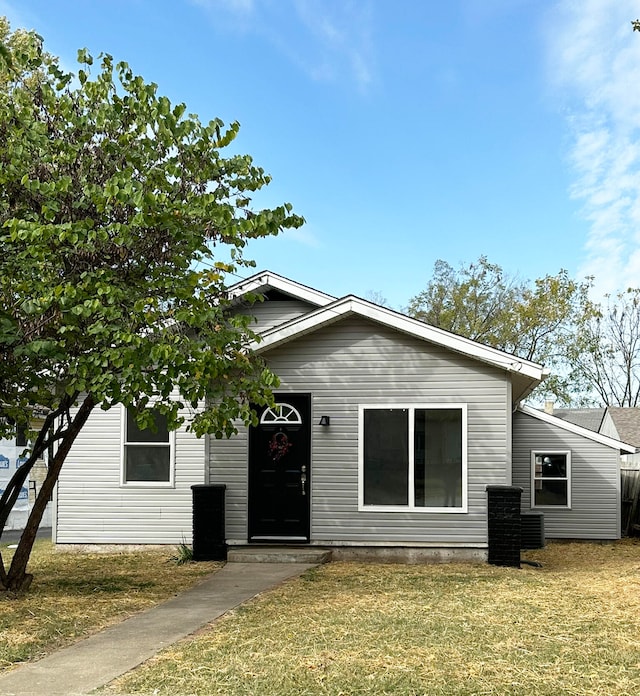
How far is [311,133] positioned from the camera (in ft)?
74.3

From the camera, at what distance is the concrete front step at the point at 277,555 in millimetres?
12172

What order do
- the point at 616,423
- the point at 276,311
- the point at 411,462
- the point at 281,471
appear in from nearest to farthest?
1. the point at 411,462
2. the point at 281,471
3. the point at 276,311
4. the point at 616,423

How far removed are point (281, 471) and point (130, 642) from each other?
5.67 metres

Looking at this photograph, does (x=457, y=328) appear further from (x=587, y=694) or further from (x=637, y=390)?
(x=587, y=694)

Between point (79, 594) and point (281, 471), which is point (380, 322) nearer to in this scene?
point (281, 471)

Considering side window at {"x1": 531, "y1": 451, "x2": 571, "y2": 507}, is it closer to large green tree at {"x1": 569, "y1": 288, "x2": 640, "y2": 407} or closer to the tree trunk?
the tree trunk

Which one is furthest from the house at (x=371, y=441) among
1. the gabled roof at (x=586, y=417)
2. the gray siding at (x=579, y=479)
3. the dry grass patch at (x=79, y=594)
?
the gabled roof at (x=586, y=417)

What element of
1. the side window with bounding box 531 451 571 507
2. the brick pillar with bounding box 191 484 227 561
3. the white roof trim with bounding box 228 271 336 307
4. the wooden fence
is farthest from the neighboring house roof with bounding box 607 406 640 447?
the brick pillar with bounding box 191 484 227 561

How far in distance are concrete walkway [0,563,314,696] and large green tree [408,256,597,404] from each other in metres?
29.8

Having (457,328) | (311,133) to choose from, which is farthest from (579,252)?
(311,133)

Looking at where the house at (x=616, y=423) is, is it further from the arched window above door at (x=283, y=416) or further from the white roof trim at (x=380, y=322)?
the arched window above door at (x=283, y=416)

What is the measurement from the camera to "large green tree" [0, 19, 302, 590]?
8.27m

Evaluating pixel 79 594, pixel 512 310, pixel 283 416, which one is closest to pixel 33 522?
pixel 79 594

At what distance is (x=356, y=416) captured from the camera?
12.7 m
